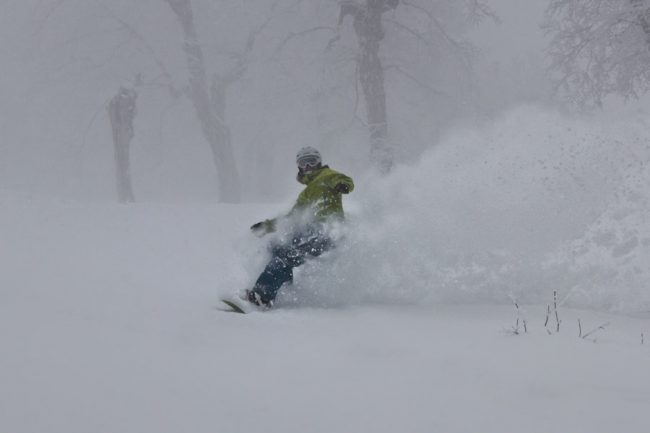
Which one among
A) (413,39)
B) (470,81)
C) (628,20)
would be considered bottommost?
(628,20)

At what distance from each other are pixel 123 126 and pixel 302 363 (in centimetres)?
1357

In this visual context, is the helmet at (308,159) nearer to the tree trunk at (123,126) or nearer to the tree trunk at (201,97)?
the tree trunk at (123,126)

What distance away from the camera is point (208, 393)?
2.90 m

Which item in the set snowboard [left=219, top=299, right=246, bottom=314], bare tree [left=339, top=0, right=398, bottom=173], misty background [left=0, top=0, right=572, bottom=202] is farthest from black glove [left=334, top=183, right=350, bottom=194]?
misty background [left=0, top=0, right=572, bottom=202]

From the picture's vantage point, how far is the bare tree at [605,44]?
12.2 metres

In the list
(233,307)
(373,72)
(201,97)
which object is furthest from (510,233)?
(201,97)

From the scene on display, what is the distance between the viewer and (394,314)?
15.5ft

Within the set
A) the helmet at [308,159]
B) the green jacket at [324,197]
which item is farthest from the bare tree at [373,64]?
the green jacket at [324,197]

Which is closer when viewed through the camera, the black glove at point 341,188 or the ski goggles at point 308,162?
the black glove at point 341,188

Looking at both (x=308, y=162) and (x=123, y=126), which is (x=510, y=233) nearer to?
(x=308, y=162)

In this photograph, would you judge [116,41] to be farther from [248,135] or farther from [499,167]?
[499,167]

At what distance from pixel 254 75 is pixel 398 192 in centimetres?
1678

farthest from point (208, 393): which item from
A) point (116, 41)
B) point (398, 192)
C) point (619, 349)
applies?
point (116, 41)

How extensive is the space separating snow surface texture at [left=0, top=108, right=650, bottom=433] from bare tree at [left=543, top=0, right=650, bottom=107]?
16.3 feet
